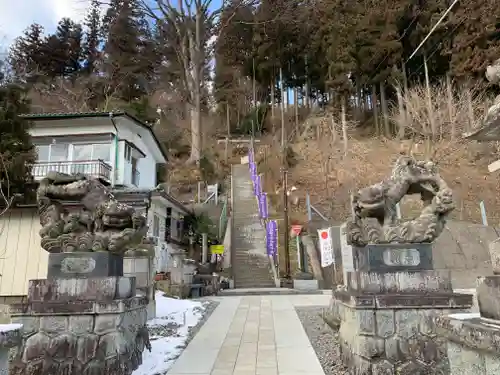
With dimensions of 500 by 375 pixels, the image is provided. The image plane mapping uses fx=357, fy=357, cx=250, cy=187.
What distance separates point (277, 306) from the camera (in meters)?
11.1

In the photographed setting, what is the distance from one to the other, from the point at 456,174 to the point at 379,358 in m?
23.7

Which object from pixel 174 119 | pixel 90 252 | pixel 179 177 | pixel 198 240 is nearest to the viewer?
pixel 90 252

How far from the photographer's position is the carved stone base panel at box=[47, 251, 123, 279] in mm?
4453

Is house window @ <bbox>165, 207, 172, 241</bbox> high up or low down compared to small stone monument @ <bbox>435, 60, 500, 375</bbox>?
up

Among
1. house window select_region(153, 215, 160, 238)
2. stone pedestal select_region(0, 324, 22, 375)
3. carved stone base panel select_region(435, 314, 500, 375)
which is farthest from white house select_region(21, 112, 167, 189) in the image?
carved stone base panel select_region(435, 314, 500, 375)

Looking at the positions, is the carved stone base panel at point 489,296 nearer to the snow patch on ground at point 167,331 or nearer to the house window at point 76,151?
the snow patch on ground at point 167,331

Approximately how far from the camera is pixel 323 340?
6598 millimetres

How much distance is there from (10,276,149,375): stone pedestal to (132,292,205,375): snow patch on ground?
27.3 inches

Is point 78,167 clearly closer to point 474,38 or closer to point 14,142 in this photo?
point 14,142

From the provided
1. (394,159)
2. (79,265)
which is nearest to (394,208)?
(79,265)

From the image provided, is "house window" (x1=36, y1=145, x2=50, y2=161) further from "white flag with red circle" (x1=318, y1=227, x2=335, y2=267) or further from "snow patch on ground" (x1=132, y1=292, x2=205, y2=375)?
"white flag with red circle" (x1=318, y1=227, x2=335, y2=267)

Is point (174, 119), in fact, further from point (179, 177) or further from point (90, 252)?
point (90, 252)

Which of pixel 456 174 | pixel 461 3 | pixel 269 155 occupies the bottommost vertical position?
pixel 456 174

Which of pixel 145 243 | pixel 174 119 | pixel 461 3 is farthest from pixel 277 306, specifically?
pixel 174 119
